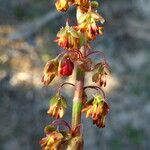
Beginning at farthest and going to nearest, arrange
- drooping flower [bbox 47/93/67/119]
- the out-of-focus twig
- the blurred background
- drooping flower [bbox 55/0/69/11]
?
the out-of-focus twig, the blurred background, drooping flower [bbox 47/93/67/119], drooping flower [bbox 55/0/69/11]

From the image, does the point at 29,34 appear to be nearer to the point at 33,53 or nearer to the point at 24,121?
the point at 33,53

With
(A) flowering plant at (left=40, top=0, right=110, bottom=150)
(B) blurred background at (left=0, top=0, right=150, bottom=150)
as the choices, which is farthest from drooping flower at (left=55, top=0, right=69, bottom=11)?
(B) blurred background at (left=0, top=0, right=150, bottom=150)

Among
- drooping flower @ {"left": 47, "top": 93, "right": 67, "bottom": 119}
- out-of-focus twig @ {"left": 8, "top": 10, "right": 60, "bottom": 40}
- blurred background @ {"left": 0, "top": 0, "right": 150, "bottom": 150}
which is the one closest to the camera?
drooping flower @ {"left": 47, "top": 93, "right": 67, "bottom": 119}

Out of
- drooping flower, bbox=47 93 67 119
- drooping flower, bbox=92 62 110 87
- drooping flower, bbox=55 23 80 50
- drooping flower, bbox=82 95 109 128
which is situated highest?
drooping flower, bbox=55 23 80 50

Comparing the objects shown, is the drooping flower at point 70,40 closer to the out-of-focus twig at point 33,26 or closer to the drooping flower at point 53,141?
the drooping flower at point 53,141

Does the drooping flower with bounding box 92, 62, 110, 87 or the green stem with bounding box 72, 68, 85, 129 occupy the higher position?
the drooping flower with bounding box 92, 62, 110, 87

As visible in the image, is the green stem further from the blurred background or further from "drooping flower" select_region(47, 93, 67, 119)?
the blurred background

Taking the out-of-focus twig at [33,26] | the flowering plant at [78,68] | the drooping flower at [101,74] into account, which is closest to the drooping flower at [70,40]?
the flowering plant at [78,68]

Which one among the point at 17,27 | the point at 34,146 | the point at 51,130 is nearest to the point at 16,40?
the point at 17,27

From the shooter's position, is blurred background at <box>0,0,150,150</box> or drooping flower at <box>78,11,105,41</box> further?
blurred background at <box>0,0,150,150</box>
